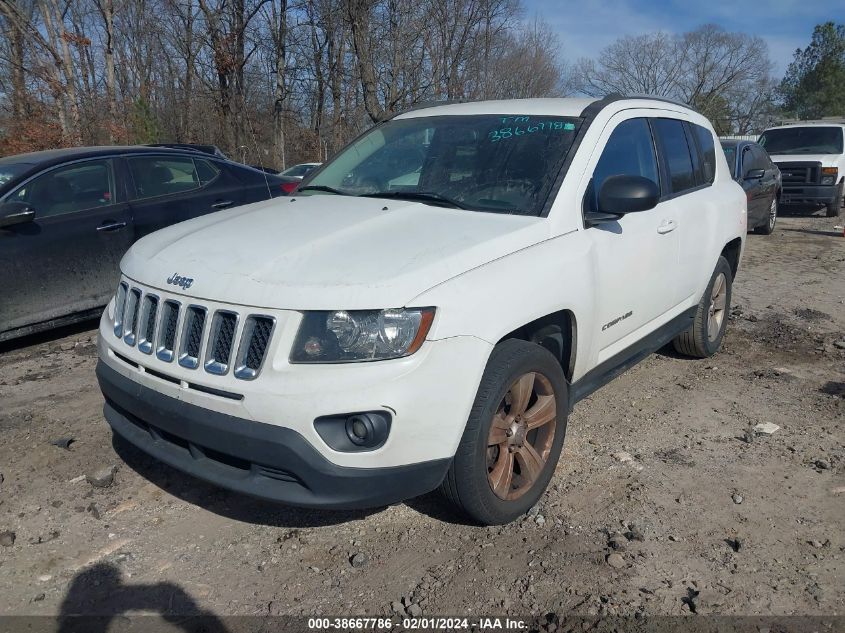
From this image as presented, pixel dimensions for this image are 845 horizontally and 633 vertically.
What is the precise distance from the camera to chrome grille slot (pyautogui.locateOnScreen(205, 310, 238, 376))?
264 cm

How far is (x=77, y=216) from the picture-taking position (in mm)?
5785

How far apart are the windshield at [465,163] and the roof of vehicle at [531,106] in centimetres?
7

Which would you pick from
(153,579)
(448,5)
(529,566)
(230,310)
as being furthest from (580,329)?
(448,5)

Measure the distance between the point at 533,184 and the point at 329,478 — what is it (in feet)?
5.78

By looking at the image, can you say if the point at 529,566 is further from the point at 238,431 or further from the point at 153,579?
the point at 153,579

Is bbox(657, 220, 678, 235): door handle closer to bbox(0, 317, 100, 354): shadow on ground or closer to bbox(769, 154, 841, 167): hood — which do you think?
bbox(0, 317, 100, 354): shadow on ground

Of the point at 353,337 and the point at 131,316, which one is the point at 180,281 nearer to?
the point at 131,316

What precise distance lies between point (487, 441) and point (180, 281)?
1418mm

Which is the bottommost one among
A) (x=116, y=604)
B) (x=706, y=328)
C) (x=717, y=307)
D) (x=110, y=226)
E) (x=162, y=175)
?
(x=116, y=604)

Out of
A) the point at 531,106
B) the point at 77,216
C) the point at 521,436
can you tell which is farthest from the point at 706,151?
the point at 77,216

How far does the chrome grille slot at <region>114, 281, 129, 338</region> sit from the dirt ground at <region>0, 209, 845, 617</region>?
85 cm

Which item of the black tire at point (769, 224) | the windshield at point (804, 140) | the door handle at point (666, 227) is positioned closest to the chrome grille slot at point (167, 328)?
the door handle at point (666, 227)

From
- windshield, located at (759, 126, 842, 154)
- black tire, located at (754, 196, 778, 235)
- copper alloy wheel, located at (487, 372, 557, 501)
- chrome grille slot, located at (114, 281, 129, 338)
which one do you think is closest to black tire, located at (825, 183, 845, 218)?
windshield, located at (759, 126, 842, 154)

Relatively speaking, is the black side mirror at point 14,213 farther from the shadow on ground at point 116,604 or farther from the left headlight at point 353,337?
the left headlight at point 353,337
